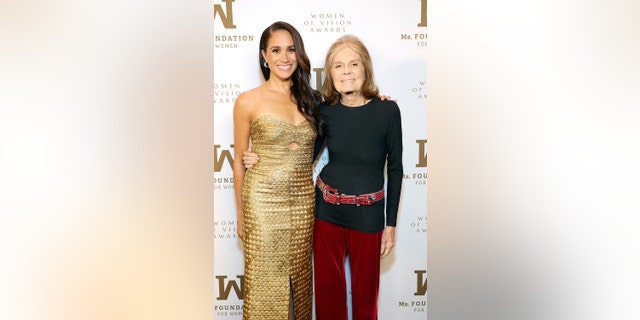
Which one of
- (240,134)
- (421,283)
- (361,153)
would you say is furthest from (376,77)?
(421,283)

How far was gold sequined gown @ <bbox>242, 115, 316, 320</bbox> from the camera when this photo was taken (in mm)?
2176

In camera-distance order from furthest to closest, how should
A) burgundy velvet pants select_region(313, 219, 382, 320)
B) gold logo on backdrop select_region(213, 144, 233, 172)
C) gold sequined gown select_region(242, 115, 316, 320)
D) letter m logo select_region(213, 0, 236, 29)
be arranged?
gold logo on backdrop select_region(213, 144, 233, 172) → letter m logo select_region(213, 0, 236, 29) → burgundy velvet pants select_region(313, 219, 382, 320) → gold sequined gown select_region(242, 115, 316, 320)

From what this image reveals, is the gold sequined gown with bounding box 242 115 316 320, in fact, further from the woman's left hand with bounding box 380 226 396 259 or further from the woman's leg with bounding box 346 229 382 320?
the woman's left hand with bounding box 380 226 396 259

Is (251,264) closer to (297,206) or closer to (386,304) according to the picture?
(297,206)

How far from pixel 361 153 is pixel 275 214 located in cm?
53

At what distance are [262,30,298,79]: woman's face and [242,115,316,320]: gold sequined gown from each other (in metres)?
0.26

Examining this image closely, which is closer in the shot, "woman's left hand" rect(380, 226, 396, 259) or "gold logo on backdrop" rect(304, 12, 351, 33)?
"woman's left hand" rect(380, 226, 396, 259)

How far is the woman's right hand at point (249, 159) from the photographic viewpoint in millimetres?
2211

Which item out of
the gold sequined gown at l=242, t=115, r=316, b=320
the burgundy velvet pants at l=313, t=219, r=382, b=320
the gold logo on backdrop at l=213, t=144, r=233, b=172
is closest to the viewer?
the gold sequined gown at l=242, t=115, r=316, b=320

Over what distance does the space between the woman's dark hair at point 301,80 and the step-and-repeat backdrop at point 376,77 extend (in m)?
0.30

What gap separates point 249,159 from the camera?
7.30 ft

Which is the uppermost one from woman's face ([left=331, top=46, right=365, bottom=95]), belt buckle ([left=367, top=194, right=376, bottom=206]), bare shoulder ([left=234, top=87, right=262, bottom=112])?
woman's face ([left=331, top=46, right=365, bottom=95])

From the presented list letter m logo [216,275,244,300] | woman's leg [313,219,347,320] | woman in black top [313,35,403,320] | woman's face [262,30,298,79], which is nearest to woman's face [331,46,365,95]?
woman in black top [313,35,403,320]

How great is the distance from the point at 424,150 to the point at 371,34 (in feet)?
2.51
